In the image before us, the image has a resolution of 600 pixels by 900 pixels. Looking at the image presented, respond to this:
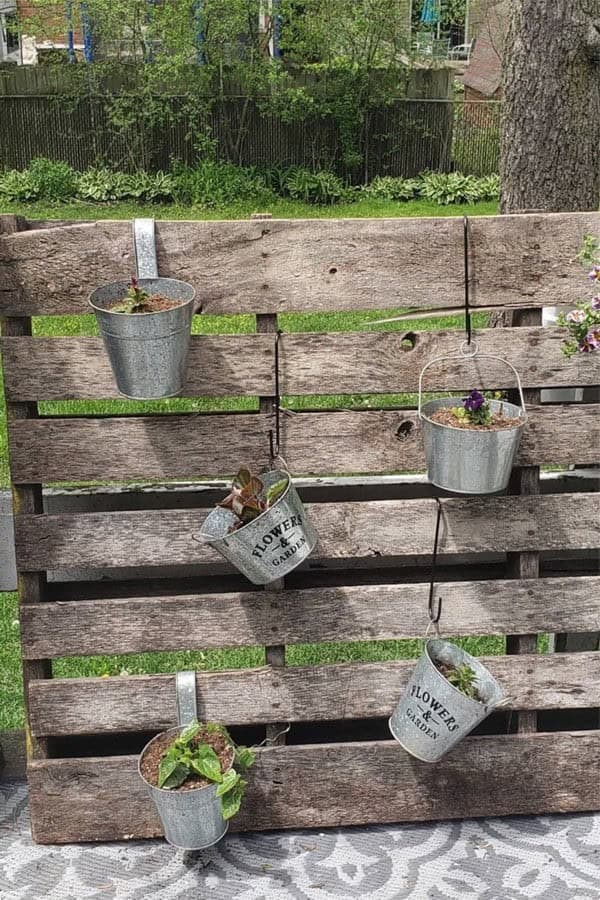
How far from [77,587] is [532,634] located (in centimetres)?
132

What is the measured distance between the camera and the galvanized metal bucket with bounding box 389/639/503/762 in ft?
7.91

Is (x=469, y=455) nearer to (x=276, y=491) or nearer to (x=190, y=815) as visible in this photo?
(x=276, y=491)

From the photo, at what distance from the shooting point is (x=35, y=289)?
247 cm

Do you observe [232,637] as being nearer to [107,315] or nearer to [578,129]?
[107,315]

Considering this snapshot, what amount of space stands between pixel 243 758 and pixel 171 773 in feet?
0.70

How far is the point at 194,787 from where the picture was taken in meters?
2.48

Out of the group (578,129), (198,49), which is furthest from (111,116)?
(578,129)

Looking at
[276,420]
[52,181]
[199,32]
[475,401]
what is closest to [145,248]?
[276,420]

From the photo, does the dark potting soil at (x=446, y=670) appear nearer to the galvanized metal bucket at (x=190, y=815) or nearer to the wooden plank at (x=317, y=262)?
the galvanized metal bucket at (x=190, y=815)

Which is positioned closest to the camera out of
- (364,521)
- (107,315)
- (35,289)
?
(107,315)

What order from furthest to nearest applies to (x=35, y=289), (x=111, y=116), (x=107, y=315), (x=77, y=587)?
(x=111, y=116) < (x=77, y=587) < (x=35, y=289) < (x=107, y=315)

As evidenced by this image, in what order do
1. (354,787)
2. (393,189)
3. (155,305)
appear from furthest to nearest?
(393,189) < (354,787) < (155,305)

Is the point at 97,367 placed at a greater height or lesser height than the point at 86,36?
lesser

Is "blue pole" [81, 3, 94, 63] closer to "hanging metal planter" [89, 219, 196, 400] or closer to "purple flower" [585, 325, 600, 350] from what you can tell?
"hanging metal planter" [89, 219, 196, 400]
